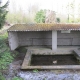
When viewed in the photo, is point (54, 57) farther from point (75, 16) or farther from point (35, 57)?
point (75, 16)

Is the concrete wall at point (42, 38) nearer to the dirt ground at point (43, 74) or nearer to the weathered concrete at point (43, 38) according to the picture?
the weathered concrete at point (43, 38)

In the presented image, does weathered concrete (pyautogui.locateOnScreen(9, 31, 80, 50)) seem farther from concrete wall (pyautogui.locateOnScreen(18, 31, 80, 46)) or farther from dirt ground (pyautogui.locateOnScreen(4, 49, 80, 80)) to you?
dirt ground (pyautogui.locateOnScreen(4, 49, 80, 80))

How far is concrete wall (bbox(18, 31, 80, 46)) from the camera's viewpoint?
42.4ft

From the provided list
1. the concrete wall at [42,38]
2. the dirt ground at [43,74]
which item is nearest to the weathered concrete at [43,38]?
the concrete wall at [42,38]

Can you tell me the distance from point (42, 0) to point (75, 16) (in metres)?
4.50

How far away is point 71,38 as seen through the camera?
12969mm

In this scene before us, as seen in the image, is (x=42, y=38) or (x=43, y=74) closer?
(x=43, y=74)

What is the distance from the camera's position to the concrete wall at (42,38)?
12.9 metres

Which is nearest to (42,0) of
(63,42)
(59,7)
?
(59,7)

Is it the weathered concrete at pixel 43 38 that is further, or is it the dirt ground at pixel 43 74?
the weathered concrete at pixel 43 38

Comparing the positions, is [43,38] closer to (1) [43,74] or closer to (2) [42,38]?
(2) [42,38]

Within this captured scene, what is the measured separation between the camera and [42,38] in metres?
13.1

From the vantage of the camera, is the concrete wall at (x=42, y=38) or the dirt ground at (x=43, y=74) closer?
the dirt ground at (x=43, y=74)

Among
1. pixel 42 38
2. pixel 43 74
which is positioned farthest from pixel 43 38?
pixel 43 74
